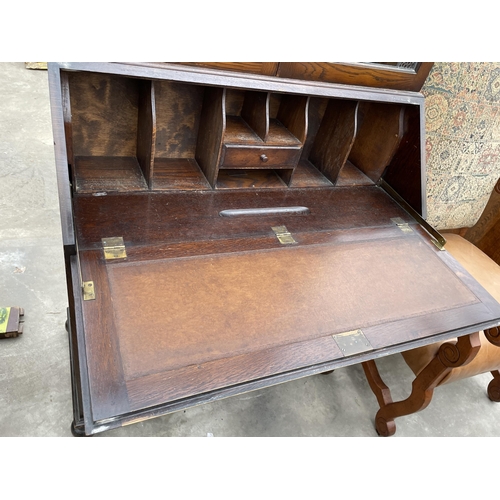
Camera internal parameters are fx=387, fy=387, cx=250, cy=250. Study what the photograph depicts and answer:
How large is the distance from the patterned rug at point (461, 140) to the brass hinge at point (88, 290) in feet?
5.75

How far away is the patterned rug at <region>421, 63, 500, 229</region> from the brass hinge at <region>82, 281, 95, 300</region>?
5.75 feet

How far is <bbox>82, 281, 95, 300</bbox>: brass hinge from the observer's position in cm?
94

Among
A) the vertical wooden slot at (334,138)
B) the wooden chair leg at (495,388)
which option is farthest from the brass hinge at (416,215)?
the wooden chair leg at (495,388)

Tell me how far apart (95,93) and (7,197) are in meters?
1.67

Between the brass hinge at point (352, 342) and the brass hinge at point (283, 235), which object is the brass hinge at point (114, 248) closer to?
the brass hinge at point (283, 235)

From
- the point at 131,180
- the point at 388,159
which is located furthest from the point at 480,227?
the point at 131,180

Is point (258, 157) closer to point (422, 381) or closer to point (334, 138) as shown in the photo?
point (334, 138)

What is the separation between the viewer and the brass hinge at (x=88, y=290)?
943 mm

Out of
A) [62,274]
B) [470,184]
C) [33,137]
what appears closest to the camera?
[62,274]

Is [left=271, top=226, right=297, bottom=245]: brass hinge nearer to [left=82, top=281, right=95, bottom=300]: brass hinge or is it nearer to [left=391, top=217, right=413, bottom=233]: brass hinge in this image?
[left=391, top=217, right=413, bottom=233]: brass hinge

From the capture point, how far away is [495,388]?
7.06 feet

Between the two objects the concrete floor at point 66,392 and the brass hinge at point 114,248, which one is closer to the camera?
the brass hinge at point 114,248

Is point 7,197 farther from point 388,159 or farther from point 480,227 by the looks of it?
point 480,227

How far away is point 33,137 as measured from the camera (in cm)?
310
